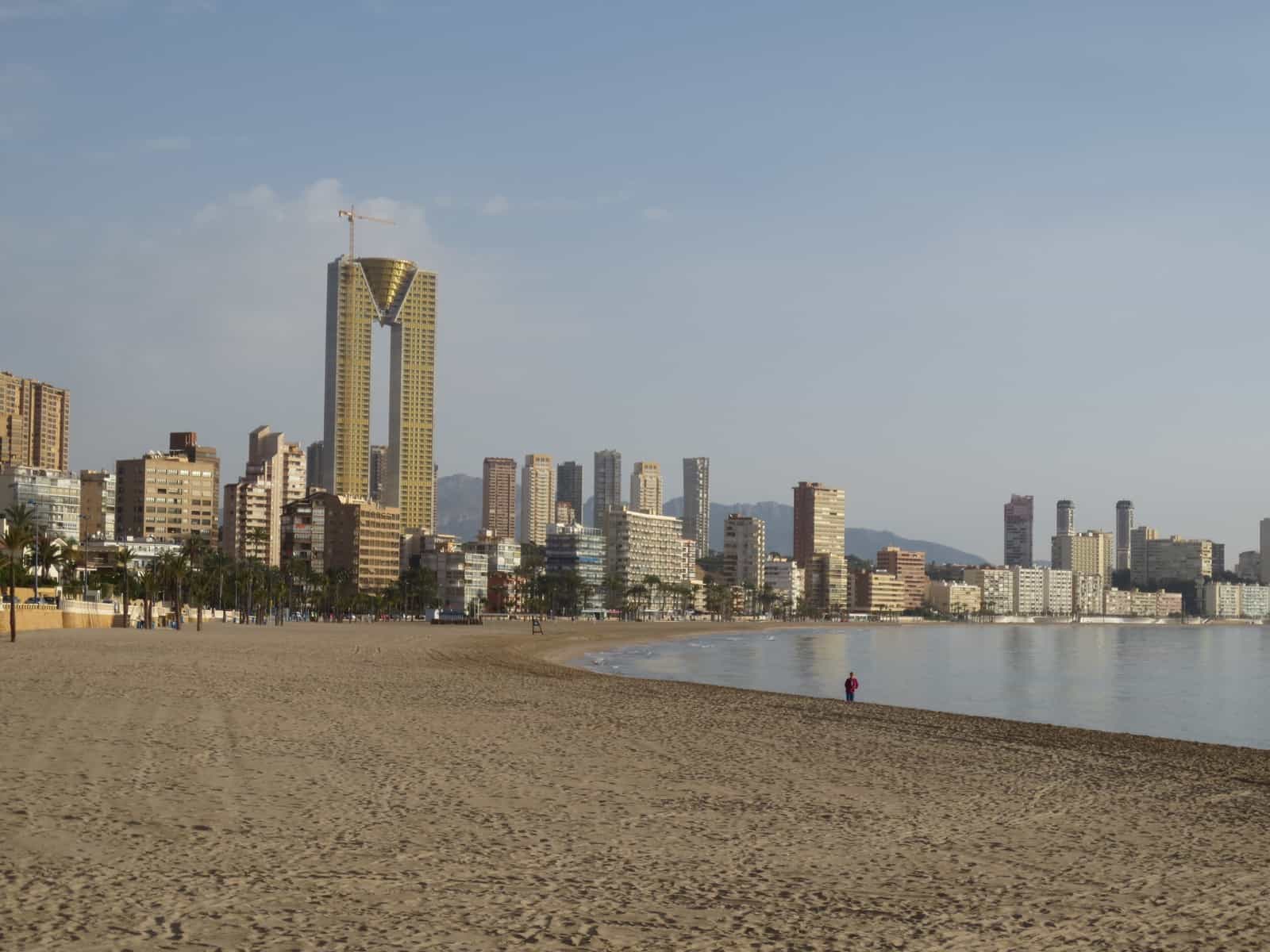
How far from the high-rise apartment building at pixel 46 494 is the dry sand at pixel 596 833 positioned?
163m

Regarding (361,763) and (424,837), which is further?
(361,763)

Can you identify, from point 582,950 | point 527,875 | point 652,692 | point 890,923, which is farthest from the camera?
point 652,692

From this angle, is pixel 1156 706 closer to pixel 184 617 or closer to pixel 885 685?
pixel 885 685

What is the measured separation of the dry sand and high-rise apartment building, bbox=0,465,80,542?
536 feet

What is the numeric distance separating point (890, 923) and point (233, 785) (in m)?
7.54

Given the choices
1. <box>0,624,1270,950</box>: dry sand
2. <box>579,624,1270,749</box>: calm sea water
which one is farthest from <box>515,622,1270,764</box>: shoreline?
<box>0,624,1270,950</box>: dry sand

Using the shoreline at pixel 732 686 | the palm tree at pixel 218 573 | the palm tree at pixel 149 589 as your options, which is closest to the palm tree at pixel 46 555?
the palm tree at pixel 149 589

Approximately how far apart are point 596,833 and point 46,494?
181m

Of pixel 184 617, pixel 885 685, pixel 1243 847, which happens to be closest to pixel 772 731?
pixel 1243 847

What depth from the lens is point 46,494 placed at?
177 m

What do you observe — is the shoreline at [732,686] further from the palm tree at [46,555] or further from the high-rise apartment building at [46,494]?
the high-rise apartment building at [46,494]

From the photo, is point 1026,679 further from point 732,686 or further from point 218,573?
point 218,573

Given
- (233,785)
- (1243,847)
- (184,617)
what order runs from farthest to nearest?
(184,617) → (233,785) → (1243,847)

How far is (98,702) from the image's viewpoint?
904 inches
